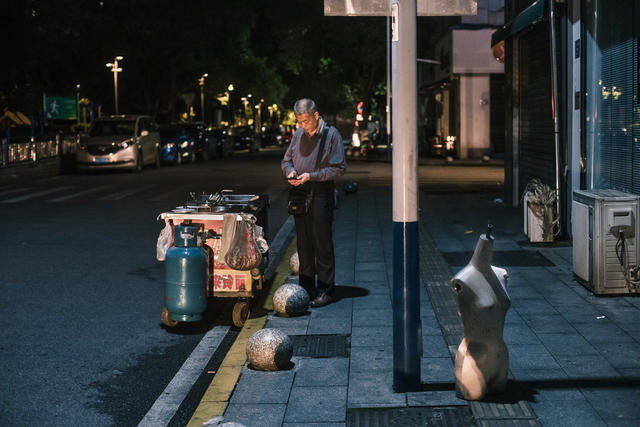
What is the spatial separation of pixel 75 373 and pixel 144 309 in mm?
2228

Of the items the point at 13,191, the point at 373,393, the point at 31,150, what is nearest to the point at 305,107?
the point at 373,393

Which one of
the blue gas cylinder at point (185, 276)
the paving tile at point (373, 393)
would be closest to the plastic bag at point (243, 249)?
the blue gas cylinder at point (185, 276)

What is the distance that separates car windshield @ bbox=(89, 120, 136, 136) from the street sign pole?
28598 mm

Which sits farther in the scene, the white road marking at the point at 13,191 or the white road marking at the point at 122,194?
the white road marking at the point at 13,191

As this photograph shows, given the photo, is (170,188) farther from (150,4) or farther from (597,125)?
(150,4)

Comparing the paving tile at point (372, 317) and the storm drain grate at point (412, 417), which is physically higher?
the paving tile at point (372, 317)

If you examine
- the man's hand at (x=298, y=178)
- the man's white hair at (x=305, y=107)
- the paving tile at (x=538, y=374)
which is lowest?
the paving tile at (x=538, y=374)

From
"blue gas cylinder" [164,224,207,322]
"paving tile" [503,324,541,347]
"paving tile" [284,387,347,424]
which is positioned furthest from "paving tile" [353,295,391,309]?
"paving tile" [284,387,347,424]

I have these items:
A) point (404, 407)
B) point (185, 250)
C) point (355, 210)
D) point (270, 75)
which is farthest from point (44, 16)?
point (270, 75)

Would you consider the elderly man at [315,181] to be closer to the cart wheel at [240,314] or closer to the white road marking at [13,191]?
the cart wheel at [240,314]

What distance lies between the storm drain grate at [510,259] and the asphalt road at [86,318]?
332cm

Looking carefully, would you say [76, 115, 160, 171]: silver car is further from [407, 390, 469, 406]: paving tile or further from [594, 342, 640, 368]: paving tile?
[407, 390, 469, 406]: paving tile

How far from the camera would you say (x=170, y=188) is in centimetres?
2345

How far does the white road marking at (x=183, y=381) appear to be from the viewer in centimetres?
528
